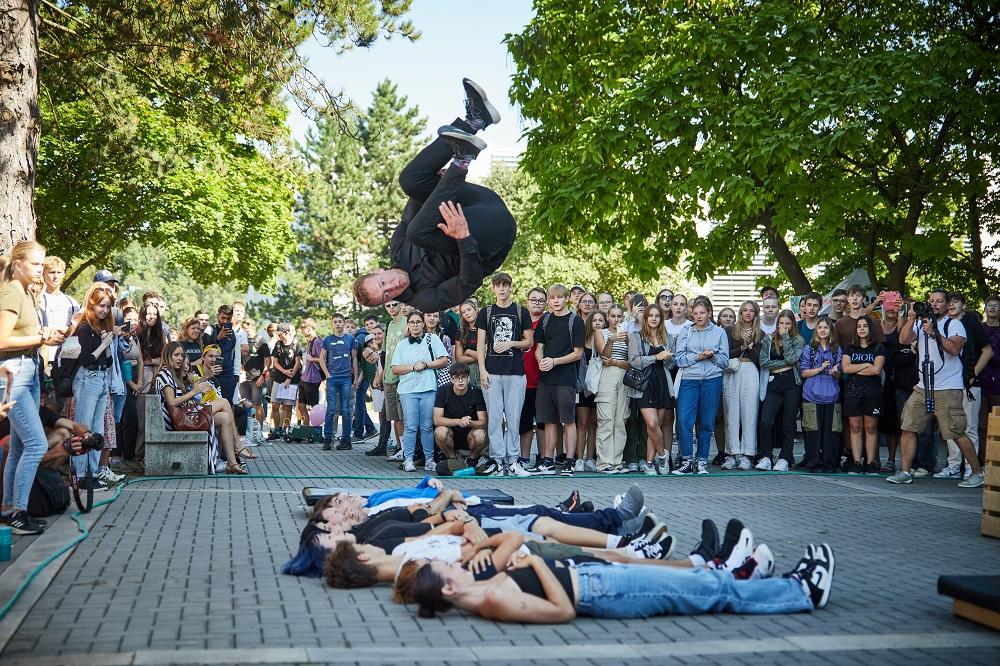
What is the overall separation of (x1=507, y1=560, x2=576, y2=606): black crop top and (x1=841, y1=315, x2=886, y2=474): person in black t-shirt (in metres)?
7.99

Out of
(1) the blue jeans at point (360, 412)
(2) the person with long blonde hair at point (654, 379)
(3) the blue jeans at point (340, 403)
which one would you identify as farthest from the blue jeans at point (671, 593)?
(1) the blue jeans at point (360, 412)

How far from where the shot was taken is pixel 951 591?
540cm

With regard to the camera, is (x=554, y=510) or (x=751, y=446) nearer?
(x=554, y=510)

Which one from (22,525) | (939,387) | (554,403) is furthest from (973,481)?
(22,525)

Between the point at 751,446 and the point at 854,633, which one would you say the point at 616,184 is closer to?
the point at 751,446

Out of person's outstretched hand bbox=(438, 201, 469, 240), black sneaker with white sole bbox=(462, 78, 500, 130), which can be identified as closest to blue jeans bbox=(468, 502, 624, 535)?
person's outstretched hand bbox=(438, 201, 469, 240)

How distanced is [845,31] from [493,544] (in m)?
16.2

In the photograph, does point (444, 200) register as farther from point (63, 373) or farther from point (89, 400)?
point (89, 400)

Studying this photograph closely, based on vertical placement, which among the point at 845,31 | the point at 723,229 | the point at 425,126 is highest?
the point at 425,126

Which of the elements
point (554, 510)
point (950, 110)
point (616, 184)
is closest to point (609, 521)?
point (554, 510)

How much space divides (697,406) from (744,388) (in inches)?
27.1

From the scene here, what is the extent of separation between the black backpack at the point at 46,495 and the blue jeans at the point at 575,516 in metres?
3.65

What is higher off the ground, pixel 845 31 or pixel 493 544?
pixel 845 31

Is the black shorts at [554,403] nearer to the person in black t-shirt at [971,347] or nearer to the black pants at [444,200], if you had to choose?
the person in black t-shirt at [971,347]
